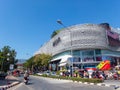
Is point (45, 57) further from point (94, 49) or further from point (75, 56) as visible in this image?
point (94, 49)

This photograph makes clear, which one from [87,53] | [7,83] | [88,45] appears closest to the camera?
[7,83]

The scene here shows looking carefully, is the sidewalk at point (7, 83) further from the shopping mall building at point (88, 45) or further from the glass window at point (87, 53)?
the glass window at point (87, 53)

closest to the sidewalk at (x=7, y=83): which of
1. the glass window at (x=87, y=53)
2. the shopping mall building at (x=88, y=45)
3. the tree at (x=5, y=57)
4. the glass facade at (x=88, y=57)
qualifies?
the tree at (x=5, y=57)

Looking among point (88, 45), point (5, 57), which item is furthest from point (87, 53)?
point (5, 57)

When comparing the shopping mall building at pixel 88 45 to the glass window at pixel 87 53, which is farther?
the glass window at pixel 87 53

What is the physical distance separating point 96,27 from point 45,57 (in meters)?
25.3

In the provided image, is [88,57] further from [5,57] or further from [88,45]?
[5,57]

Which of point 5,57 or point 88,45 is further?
point 88,45

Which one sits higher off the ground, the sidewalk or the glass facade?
the glass facade

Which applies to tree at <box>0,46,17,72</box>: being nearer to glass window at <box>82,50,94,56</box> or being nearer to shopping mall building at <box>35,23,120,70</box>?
shopping mall building at <box>35,23,120,70</box>

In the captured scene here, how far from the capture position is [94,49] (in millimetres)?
71875

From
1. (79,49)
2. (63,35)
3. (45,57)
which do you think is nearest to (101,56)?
(79,49)

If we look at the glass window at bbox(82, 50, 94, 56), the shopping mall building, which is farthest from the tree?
the glass window at bbox(82, 50, 94, 56)

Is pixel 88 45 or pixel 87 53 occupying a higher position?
pixel 88 45
